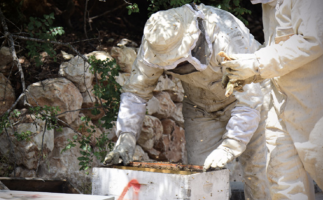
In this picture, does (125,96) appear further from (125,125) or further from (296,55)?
(296,55)

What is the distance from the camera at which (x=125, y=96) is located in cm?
343

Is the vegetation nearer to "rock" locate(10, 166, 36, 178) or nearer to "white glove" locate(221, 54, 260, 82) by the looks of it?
"rock" locate(10, 166, 36, 178)

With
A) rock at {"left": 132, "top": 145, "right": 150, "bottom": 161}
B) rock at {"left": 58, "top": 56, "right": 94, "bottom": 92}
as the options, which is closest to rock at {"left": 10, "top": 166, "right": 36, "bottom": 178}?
rock at {"left": 58, "top": 56, "right": 94, "bottom": 92}

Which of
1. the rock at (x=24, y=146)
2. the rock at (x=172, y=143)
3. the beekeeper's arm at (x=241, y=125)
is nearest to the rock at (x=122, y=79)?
the rock at (x=172, y=143)

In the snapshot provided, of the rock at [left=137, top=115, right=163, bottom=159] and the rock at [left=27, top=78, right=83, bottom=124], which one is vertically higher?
the rock at [left=27, top=78, right=83, bottom=124]

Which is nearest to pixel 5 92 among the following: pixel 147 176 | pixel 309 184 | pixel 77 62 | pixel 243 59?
pixel 77 62

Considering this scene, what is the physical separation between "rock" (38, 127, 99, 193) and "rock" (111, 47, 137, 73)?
1180 millimetres

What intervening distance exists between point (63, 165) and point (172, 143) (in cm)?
171

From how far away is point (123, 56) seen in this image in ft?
17.2

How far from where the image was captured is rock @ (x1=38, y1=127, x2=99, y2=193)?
4.57 m

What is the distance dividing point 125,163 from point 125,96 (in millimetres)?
724

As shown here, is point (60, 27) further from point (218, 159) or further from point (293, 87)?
point (293, 87)

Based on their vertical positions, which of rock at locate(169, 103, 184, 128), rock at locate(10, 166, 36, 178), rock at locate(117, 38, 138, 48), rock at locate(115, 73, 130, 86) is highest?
rock at locate(117, 38, 138, 48)

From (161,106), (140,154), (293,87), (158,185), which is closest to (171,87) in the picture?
(161,106)
